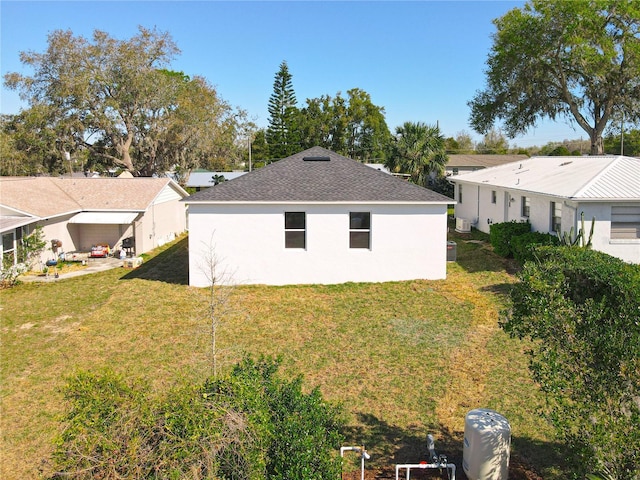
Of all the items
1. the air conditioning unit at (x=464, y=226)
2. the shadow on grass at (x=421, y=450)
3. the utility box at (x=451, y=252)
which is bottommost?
the shadow on grass at (x=421, y=450)

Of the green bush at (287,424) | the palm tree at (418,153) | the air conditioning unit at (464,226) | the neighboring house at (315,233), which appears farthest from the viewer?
the palm tree at (418,153)

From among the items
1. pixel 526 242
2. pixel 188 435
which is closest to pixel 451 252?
pixel 526 242

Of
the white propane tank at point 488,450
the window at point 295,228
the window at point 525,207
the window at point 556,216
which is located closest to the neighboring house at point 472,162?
the window at point 525,207

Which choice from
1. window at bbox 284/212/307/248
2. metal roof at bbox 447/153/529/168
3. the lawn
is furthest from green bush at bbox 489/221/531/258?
metal roof at bbox 447/153/529/168

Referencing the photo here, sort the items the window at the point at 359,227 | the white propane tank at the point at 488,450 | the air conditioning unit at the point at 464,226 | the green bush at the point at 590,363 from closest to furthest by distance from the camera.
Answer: the green bush at the point at 590,363 → the white propane tank at the point at 488,450 → the window at the point at 359,227 → the air conditioning unit at the point at 464,226

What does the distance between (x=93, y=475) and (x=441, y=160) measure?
3268cm

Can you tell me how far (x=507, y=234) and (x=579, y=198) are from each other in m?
4.56

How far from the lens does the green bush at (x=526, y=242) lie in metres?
18.4

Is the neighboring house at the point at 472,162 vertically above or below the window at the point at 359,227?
above

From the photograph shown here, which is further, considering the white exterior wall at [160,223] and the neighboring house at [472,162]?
the neighboring house at [472,162]

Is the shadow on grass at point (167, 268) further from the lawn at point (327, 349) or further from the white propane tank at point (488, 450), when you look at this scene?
the white propane tank at point (488, 450)

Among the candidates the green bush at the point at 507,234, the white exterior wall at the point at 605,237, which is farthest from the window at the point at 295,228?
the white exterior wall at the point at 605,237

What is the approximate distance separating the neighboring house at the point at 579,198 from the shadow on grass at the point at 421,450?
11032mm

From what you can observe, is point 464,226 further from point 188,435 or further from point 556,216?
point 188,435
